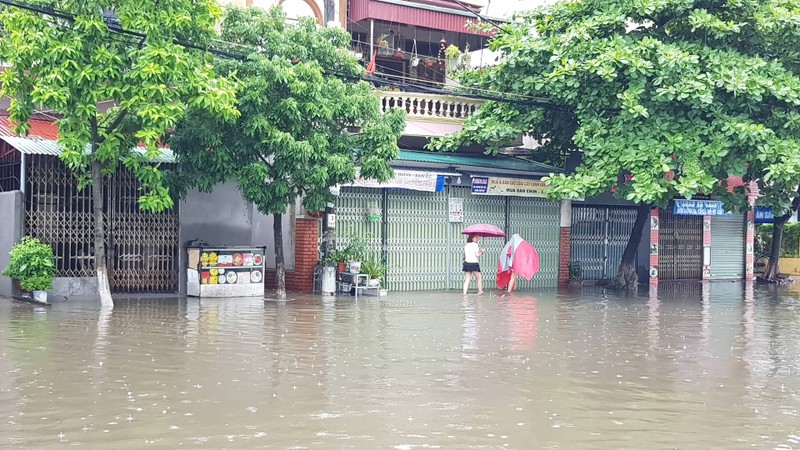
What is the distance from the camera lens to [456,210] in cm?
2227

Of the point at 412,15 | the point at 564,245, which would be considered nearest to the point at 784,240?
the point at 564,245

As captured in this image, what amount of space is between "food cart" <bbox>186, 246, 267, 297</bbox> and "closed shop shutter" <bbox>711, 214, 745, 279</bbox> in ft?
50.8

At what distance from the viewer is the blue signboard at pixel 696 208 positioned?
2572cm

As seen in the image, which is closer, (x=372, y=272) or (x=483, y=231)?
(x=372, y=272)

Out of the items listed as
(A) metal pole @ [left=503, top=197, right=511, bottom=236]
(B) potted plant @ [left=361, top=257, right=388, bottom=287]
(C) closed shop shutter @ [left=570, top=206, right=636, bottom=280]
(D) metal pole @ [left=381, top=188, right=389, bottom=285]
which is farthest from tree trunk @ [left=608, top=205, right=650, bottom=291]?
(B) potted plant @ [left=361, top=257, right=388, bottom=287]

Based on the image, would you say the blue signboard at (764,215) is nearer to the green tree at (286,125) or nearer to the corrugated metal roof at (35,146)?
the green tree at (286,125)

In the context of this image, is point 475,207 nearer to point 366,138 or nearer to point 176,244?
point 366,138

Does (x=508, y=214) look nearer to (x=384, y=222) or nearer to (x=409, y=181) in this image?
(x=409, y=181)

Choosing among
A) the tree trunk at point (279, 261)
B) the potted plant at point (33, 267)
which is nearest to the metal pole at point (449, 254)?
the tree trunk at point (279, 261)

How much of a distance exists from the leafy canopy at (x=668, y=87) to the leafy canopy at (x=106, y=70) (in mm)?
7882

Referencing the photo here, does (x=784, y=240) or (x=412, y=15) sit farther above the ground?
(x=412, y=15)

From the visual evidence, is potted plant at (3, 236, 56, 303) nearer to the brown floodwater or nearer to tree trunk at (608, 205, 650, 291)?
the brown floodwater

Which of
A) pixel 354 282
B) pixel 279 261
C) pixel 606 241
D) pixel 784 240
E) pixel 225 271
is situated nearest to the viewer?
pixel 225 271

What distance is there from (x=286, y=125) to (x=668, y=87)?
774 centimetres
